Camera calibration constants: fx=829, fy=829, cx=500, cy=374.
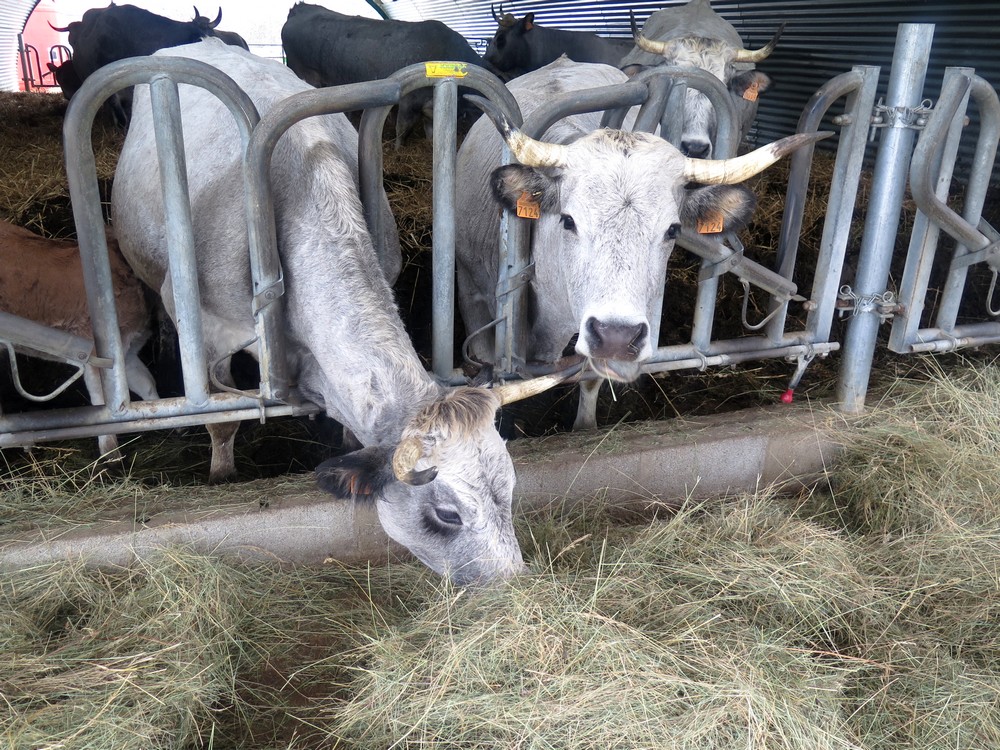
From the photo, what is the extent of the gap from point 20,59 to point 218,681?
25.7m

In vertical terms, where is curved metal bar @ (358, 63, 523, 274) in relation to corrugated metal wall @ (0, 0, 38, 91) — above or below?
above

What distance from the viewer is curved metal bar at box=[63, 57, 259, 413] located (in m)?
2.68

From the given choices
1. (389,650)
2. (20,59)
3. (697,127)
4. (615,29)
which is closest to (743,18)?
(615,29)

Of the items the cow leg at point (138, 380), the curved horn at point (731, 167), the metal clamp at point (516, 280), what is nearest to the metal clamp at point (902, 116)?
the curved horn at point (731, 167)

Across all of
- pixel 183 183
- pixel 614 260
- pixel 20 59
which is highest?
pixel 183 183

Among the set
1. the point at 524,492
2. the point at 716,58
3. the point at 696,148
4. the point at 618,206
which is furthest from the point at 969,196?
the point at 524,492

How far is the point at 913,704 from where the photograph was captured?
8.09 ft

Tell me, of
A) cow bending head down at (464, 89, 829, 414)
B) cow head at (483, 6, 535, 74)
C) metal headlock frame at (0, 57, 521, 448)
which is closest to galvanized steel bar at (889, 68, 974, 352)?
cow bending head down at (464, 89, 829, 414)

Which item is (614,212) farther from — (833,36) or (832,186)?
(833,36)

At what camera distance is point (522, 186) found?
10.6 ft

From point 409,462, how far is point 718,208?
173 centimetres

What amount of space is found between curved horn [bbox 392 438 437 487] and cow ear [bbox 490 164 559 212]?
1198mm

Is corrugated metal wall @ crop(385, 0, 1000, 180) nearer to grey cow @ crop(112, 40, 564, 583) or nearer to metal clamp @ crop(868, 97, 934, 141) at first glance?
metal clamp @ crop(868, 97, 934, 141)

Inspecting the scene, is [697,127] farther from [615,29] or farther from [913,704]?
[615,29]
